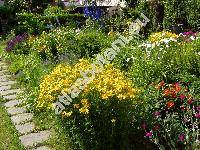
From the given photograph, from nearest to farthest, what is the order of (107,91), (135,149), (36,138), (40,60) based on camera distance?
(107,91) < (135,149) < (36,138) < (40,60)

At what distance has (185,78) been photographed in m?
6.30

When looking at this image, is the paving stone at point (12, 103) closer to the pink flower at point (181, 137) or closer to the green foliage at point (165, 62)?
the green foliage at point (165, 62)

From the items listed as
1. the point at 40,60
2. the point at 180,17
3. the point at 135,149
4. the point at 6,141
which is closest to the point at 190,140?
the point at 135,149

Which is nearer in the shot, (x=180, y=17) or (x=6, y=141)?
(x=6, y=141)

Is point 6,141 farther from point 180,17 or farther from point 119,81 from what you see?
point 180,17

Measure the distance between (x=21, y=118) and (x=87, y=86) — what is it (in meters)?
2.35

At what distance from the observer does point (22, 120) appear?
22.1 feet

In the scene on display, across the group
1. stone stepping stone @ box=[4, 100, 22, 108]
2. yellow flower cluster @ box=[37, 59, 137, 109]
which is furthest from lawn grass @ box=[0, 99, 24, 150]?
yellow flower cluster @ box=[37, 59, 137, 109]

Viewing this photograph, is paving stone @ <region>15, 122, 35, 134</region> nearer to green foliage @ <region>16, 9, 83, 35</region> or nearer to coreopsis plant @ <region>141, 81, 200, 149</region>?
coreopsis plant @ <region>141, 81, 200, 149</region>

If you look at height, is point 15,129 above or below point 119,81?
below

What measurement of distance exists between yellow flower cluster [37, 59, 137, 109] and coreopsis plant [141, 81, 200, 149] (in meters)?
0.52

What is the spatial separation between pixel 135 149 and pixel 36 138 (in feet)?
5.04

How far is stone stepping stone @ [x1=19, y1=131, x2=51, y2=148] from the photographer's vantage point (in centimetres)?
581

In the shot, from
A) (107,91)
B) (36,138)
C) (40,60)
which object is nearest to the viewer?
(107,91)
